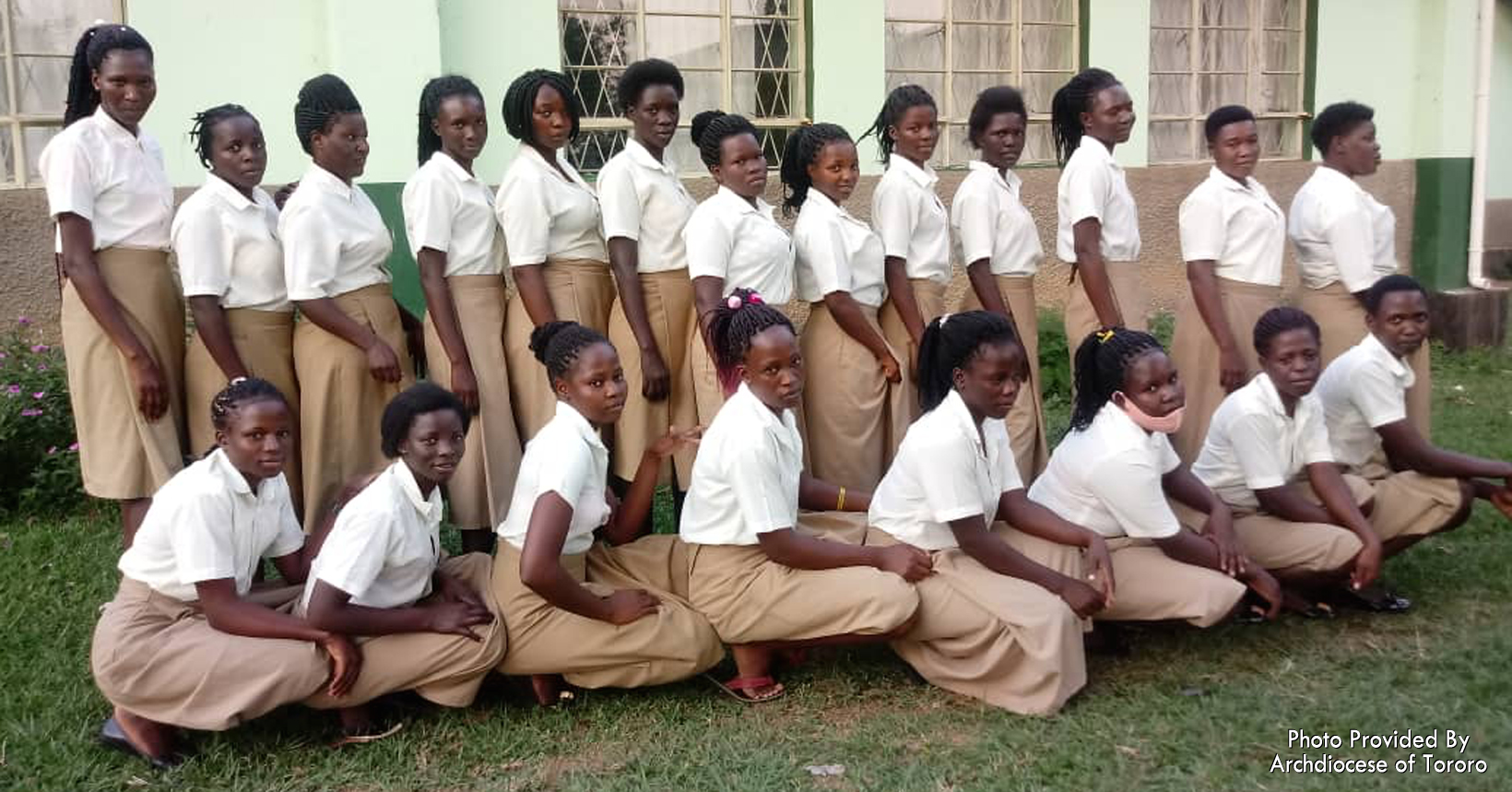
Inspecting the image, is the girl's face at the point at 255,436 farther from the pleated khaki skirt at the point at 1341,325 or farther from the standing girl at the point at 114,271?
the pleated khaki skirt at the point at 1341,325

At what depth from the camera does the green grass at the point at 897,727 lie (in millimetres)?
2949

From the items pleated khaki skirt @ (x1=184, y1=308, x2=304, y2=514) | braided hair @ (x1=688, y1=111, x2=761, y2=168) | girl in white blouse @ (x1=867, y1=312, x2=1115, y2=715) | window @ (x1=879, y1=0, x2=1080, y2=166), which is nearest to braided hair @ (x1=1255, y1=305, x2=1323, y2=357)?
girl in white blouse @ (x1=867, y1=312, x2=1115, y2=715)

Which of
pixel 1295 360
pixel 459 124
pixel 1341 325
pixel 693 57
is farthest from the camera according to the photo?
pixel 693 57

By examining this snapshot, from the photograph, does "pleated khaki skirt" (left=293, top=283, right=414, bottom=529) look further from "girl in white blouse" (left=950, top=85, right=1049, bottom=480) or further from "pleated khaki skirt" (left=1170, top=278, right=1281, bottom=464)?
"pleated khaki skirt" (left=1170, top=278, right=1281, bottom=464)

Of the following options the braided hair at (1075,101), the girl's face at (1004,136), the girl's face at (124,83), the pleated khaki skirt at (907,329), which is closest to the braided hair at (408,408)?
the girl's face at (124,83)

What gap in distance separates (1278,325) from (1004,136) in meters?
1.22

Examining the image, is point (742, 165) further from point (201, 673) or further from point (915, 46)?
point (915, 46)

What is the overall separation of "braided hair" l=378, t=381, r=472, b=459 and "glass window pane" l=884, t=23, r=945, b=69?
17.1ft

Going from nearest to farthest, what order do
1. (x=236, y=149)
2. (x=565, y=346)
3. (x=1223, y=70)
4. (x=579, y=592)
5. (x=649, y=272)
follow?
(x=579, y=592), (x=565, y=346), (x=236, y=149), (x=649, y=272), (x=1223, y=70)

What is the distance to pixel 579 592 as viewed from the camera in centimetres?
324

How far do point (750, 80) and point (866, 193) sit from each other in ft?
3.16

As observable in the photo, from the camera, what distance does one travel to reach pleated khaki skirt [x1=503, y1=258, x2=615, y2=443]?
404 centimetres

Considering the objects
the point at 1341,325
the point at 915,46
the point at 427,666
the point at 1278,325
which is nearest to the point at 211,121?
the point at 427,666

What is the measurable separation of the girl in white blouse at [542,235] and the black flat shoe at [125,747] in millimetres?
1428
